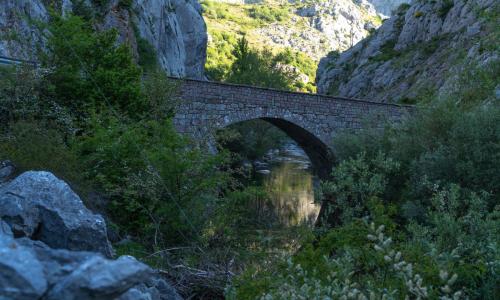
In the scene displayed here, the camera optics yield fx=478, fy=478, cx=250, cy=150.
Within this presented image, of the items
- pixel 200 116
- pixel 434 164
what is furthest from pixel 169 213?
pixel 200 116

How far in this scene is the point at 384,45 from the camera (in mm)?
38062

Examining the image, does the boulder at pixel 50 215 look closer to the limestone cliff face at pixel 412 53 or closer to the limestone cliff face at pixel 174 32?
the limestone cliff face at pixel 174 32

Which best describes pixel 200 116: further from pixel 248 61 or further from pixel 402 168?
pixel 248 61

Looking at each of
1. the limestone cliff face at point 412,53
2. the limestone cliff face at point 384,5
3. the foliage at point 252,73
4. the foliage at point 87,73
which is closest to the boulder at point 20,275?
the foliage at point 87,73

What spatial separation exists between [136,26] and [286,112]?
804cm

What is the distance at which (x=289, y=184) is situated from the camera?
2323 centimetres

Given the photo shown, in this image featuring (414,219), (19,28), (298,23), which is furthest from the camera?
(298,23)

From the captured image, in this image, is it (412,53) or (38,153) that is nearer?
(38,153)

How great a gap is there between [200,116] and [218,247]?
9.38 meters

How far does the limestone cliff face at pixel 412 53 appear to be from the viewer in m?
28.1

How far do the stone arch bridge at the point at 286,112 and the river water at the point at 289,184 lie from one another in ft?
6.39

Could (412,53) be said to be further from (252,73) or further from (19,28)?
(19,28)

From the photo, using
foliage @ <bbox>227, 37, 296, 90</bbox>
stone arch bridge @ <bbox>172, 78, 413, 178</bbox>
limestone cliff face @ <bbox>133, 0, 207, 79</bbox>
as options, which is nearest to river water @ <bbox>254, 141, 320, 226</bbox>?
stone arch bridge @ <bbox>172, 78, 413, 178</bbox>

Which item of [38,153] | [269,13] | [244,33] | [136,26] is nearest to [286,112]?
[136,26]
